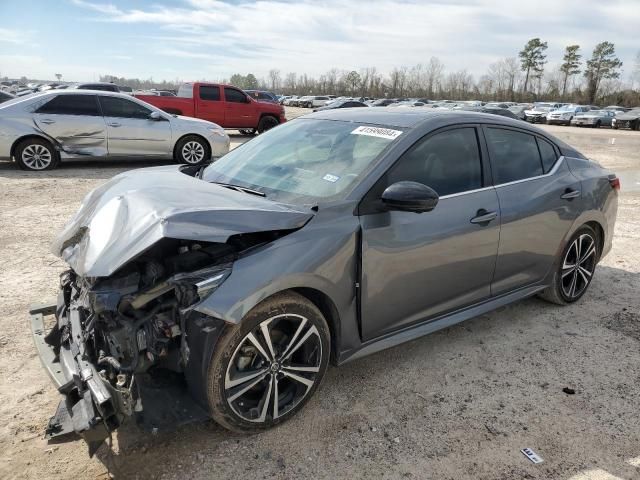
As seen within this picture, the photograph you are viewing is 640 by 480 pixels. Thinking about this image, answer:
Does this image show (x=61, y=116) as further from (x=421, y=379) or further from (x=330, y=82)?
(x=330, y=82)

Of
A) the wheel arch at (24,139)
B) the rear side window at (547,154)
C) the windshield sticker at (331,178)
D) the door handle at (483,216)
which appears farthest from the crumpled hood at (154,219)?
the wheel arch at (24,139)

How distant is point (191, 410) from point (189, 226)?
912 mm

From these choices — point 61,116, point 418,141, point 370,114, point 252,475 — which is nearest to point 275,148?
point 370,114

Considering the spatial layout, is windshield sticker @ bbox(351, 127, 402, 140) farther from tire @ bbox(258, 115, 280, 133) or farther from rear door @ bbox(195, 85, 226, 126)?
tire @ bbox(258, 115, 280, 133)

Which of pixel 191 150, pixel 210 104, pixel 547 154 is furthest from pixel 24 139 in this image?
pixel 547 154

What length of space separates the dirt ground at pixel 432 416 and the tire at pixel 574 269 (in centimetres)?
15

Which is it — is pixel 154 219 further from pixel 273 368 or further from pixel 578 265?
pixel 578 265

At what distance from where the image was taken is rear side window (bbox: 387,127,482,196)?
3258 mm

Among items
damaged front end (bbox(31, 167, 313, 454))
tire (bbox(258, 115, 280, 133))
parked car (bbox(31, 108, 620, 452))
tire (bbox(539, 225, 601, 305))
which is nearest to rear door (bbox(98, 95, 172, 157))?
parked car (bbox(31, 108, 620, 452))

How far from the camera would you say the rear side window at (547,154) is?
4.24 meters

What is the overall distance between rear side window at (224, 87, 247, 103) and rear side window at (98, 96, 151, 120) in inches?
288

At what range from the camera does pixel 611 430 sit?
9.75 ft

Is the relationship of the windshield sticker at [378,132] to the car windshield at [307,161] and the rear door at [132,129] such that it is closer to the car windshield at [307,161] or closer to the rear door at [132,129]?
the car windshield at [307,161]

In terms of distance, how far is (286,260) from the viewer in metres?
2.65
